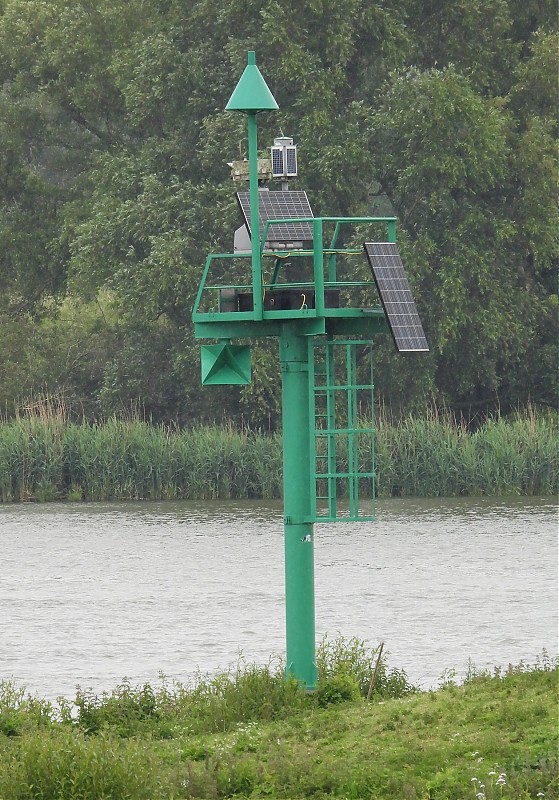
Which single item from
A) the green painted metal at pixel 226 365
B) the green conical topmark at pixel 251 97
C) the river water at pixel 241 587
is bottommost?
the river water at pixel 241 587

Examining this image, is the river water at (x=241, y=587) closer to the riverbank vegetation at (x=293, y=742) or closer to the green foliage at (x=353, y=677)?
the green foliage at (x=353, y=677)

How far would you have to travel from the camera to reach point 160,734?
34.0ft

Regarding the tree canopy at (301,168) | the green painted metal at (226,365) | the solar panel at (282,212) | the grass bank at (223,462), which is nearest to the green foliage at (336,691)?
the green painted metal at (226,365)

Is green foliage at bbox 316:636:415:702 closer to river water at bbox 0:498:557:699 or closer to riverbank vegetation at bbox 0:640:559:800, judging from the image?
riverbank vegetation at bbox 0:640:559:800

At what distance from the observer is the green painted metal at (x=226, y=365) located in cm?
1112

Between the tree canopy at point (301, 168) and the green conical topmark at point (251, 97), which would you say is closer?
the green conical topmark at point (251, 97)

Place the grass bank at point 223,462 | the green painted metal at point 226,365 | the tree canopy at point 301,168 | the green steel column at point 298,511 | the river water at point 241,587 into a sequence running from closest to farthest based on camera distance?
the green steel column at point 298,511, the green painted metal at point 226,365, the river water at point 241,587, the grass bank at point 223,462, the tree canopy at point 301,168

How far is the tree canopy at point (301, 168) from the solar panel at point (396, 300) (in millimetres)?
20107

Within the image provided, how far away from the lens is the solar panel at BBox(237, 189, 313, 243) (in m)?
11.2

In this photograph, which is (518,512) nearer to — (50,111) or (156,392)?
(156,392)

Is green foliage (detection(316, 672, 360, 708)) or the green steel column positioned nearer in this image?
green foliage (detection(316, 672, 360, 708))

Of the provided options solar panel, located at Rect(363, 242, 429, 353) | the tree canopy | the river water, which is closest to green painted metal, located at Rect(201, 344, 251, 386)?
solar panel, located at Rect(363, 242, 429, 353)

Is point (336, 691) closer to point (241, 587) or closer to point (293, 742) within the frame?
point (293, 742)

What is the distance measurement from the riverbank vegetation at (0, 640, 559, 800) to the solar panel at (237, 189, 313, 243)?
2.95 metres
